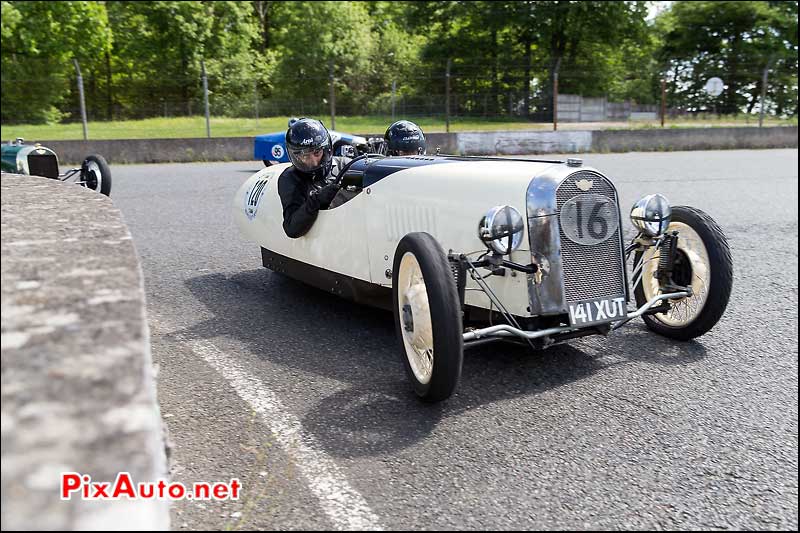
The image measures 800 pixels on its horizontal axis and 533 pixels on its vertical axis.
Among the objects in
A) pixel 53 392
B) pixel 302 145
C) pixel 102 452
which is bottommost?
pixel 102 452

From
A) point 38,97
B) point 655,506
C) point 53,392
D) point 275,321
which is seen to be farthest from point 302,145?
point 38,97

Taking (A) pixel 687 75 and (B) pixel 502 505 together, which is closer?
(B) pixel 502 505

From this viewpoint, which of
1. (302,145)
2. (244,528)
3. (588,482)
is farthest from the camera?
(302,145)

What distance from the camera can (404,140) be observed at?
5.82m

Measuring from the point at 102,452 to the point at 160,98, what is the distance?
25366 millimetres

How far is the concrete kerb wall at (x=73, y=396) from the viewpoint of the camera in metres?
1.40

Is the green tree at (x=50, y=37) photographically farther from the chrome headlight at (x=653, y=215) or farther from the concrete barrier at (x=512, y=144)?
the chrome headlight at (x=653, y=215)

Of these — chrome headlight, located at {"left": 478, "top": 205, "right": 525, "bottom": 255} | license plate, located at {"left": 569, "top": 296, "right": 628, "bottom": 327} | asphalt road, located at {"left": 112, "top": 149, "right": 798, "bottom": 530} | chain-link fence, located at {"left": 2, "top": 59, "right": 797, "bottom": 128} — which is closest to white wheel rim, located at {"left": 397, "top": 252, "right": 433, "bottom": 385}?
asphalt road, located at {"left": 112, "top": 149, "right": 798, "bottom": 530}

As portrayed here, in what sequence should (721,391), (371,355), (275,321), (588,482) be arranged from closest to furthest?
(588,482) < (721,391) < (371,355) < (275,321)

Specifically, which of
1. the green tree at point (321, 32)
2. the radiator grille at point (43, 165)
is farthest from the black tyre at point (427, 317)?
the green tree at point (321, 32)

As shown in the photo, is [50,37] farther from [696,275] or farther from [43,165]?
[696,275]

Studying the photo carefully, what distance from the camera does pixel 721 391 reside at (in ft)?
11.5

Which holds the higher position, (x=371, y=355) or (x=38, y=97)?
(x=38, y=97)

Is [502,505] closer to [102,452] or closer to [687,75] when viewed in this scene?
[102,452]
